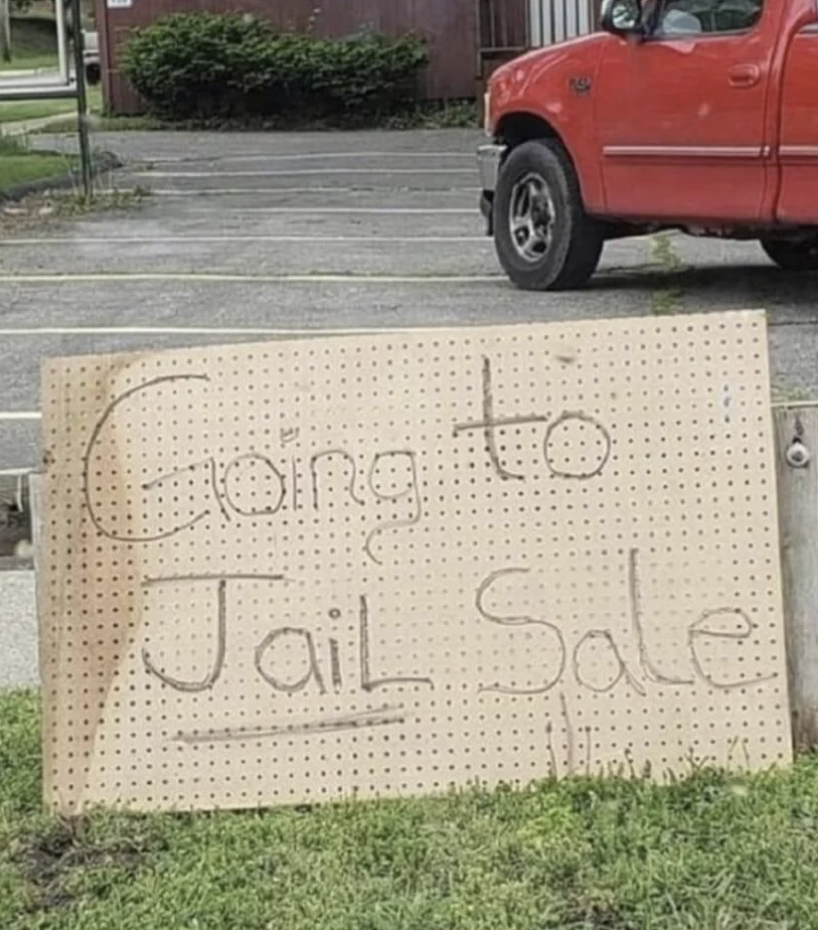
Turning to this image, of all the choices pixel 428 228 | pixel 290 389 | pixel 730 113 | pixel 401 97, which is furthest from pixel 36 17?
pixel 290 389

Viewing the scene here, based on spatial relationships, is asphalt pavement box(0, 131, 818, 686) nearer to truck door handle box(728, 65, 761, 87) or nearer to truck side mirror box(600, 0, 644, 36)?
truck door handle box(728, 65, 761, 87)

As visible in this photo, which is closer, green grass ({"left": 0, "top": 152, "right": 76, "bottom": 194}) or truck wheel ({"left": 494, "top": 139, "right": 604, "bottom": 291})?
truck wheel ({"left": 494, "top": 139, "right": 604, "bottom": 291})

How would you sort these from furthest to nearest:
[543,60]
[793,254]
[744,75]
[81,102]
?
[81,102]
[793,254]
[543,60]
[744,75]

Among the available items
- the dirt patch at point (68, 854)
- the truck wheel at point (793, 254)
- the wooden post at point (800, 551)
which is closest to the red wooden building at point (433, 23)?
the truck wheel at point (793, 254)

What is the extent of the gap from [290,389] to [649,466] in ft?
2.37

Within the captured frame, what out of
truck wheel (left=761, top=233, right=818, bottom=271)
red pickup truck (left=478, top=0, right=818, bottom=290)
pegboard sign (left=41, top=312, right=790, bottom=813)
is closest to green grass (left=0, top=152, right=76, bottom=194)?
red pickup truck (left=478, top=0, right=818, bottom=290)

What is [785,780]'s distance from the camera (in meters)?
3.67

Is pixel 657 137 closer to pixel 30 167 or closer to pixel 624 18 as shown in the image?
pixel 624 18

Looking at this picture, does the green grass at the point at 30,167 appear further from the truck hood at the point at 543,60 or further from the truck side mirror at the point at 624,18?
the truck side mirror at the point at 624,18

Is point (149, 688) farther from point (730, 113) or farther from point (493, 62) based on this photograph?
point (493, 62)

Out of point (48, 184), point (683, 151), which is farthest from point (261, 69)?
point (683, 151)

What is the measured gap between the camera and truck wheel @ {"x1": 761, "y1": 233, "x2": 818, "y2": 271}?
9960 millimetres

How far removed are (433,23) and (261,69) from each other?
8.74 ft

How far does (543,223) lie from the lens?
9.95 meters
